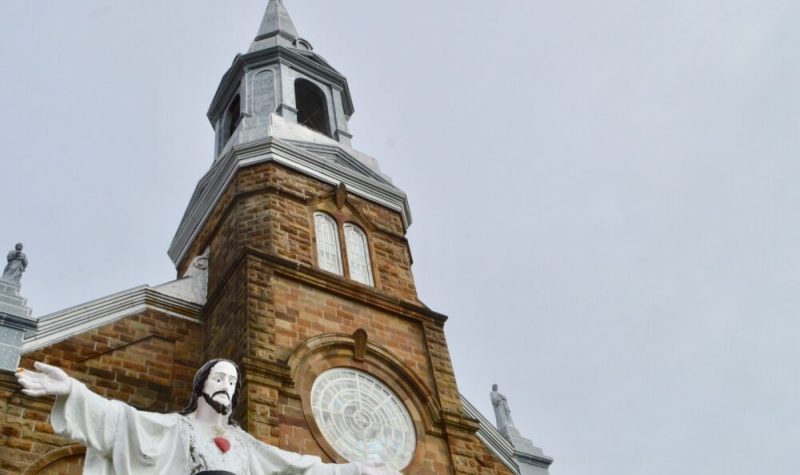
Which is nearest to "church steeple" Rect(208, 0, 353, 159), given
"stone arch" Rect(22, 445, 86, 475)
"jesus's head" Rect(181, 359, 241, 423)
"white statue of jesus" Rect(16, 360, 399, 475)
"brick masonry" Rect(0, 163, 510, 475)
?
"brick masonry" Rect(0, 163, 510, 475)

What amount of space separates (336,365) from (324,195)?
4.15m

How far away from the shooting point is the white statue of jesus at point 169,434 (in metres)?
5.15

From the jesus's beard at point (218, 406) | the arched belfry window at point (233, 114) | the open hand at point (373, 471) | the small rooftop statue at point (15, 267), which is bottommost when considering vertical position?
the open hand at point (373, 471)

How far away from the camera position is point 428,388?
44.5 feet

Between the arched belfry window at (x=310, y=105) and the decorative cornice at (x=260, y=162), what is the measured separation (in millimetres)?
3954

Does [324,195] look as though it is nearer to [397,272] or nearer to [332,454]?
[397,272]

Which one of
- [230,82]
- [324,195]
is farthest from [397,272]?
[230,82]

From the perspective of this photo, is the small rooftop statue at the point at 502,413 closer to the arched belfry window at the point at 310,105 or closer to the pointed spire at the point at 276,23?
the arched belfry window at the point at 310,105

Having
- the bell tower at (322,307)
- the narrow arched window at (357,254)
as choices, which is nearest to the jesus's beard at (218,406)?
the bell tower at (322,307)

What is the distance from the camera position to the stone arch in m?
10.7

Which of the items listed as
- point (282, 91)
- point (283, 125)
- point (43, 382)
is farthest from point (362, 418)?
point (282, 91)

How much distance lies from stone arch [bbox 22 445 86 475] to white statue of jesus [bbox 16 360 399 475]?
566cm

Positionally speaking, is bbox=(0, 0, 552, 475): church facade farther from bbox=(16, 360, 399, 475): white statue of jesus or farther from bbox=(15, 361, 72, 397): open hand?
bbox=(15, 361, 72, 397): open hand

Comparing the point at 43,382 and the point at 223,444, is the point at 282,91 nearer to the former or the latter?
the point at 223,444
